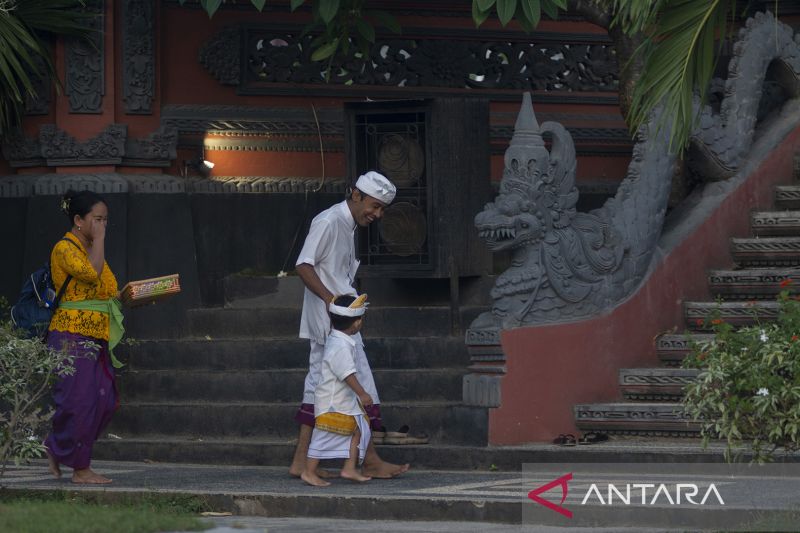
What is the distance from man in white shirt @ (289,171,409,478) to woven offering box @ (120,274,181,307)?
946 millimetres

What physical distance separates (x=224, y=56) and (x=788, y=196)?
476 centimetres

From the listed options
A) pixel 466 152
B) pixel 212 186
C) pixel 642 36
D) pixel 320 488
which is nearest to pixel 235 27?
pixel 212 186

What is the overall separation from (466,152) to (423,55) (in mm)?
1958

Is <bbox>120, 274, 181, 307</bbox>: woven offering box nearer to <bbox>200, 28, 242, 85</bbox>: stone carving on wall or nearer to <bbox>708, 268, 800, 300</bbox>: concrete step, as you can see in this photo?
<bbox>200, 28, 242, 85</bbox>: stone carving on wall

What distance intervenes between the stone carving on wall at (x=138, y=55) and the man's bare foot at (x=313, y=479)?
4.41m

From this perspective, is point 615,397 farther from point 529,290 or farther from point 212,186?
point 212,186

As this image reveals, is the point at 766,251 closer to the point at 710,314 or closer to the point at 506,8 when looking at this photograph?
the point at 710,314

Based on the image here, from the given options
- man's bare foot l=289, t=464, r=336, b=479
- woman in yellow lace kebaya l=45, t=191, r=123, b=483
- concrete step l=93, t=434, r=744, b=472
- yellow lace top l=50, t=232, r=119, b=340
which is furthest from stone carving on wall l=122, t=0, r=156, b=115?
man's bare foot l=289, t=464, r=336, b=479

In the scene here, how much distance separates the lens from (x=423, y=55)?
13336 millimetres

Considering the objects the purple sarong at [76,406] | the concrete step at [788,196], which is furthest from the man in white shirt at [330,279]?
the concrete step at [788,196]

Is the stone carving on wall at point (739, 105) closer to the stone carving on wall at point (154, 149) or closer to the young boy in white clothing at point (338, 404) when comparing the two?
the young boy in white clothing at point (338, 404)

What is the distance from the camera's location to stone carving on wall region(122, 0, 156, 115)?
12.5 m

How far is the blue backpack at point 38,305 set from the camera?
31.3 ft

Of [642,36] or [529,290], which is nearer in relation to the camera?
[529,290]
